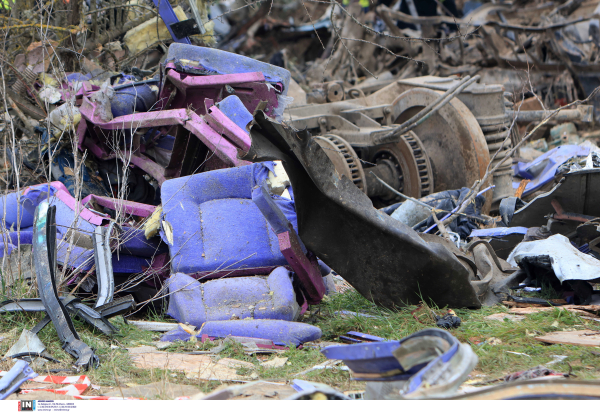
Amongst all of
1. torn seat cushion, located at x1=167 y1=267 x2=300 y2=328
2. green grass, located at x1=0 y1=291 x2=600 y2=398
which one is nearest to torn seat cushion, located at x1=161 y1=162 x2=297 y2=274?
torn seat cushion, located at x1=167 y1=267 x2=300 y2=328

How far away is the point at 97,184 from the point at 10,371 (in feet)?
9.32

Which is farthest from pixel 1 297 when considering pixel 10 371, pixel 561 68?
pixel 561 68

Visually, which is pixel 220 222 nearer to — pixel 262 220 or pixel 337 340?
pixel 262 220

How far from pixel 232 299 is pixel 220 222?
0.61 metres

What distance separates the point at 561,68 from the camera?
32.8 ft

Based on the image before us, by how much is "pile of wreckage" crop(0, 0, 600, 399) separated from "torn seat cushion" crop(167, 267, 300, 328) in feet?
0.04

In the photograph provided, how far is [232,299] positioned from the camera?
10.8ft

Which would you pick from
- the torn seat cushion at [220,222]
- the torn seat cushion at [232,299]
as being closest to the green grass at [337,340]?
the torn seat cushion at [232,299]

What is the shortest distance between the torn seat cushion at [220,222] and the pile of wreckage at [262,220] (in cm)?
1

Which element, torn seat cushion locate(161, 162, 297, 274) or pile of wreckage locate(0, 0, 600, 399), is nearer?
pile of wreckage locate(0, 0, 600, 399)

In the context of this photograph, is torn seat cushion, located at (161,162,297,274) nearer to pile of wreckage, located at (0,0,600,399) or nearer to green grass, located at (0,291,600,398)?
pile of wreckage, located at (0,0,600,399)

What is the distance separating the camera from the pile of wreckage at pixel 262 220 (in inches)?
115

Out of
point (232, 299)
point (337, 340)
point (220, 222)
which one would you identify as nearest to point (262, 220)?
point (220, 222)

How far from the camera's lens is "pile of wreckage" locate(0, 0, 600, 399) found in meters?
2.93
